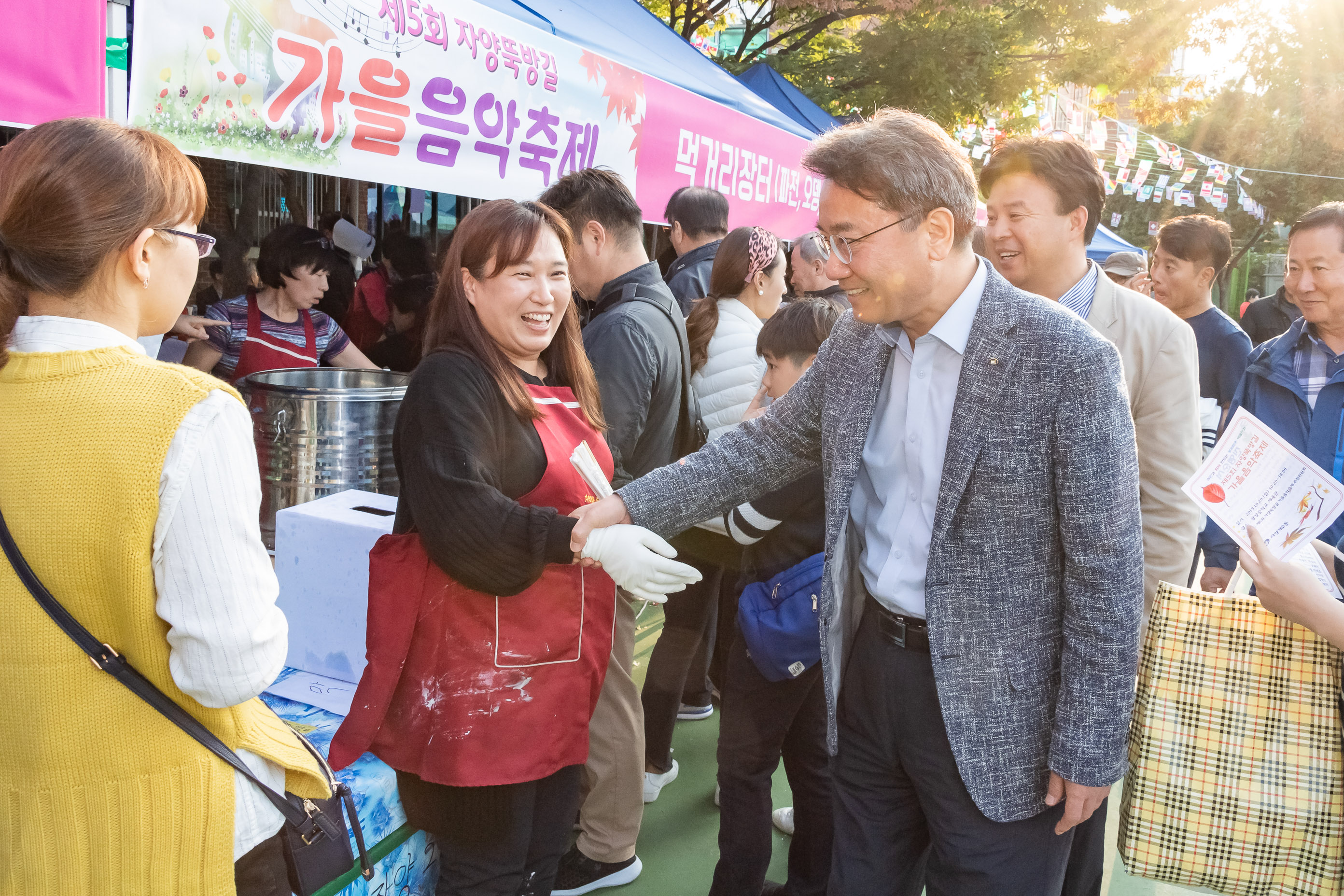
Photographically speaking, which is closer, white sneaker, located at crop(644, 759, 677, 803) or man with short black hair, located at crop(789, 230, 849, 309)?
Result: white sneaker, located at crop(644, 759, 677, 803)

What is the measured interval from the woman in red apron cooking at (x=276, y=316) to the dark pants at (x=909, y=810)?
9.63ft

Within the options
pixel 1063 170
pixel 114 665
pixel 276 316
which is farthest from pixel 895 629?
pixel 276 316

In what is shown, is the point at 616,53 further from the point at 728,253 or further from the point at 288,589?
the point at 288,589

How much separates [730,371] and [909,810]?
1.80m

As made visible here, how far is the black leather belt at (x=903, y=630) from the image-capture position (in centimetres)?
172

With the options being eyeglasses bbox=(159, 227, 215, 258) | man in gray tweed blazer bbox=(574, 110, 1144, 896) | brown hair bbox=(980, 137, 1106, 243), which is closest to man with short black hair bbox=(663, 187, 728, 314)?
brown hair bbox=(980, 137, 1106, 243)

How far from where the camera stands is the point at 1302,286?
283 centimetres

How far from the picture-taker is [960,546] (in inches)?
63.9

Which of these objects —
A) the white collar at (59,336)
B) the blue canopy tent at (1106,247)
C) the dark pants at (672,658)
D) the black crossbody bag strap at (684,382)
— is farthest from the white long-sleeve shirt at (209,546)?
the blue canopy tent at (1106,247)

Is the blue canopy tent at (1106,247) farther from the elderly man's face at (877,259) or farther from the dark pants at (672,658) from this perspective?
the elderly man's face at (877,259)

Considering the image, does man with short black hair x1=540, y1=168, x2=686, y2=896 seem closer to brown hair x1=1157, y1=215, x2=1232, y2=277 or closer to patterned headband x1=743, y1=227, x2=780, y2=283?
patterned headband x1=743, y1=227, x2=780, y2=283

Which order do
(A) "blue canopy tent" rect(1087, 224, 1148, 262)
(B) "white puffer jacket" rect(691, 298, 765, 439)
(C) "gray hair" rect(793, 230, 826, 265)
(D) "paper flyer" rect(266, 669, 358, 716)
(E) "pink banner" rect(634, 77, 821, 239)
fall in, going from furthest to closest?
(A) "blue canopy tent" rect(1087, 224, 1148, 262)
(C) "gray hair" rect(793, 230, 826, 265)
(E) "pink banner" rect(634, 77, 821, 239)
(B) "white puffer jacket" rect(691, 298, 765, 439)
(D) "paper flyer" rect(266, 669, 358, 716)

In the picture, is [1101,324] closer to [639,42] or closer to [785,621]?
[785,621]

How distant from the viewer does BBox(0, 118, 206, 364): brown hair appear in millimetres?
1220
